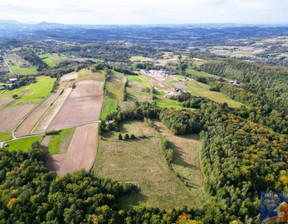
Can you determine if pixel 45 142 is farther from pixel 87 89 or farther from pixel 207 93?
pixel 207 93

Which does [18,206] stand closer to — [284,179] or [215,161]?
[215,161]

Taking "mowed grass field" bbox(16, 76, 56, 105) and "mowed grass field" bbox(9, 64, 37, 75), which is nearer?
"mowed grass field" bbox(16, 76, 56, 105)

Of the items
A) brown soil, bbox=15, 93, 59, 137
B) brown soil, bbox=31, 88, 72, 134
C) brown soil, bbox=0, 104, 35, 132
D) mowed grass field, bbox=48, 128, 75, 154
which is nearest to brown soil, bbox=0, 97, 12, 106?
brown soil, bbox=0, 104, 35, 132

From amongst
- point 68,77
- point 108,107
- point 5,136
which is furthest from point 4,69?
point 108,107

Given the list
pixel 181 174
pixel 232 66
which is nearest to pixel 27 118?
pixel 181 174

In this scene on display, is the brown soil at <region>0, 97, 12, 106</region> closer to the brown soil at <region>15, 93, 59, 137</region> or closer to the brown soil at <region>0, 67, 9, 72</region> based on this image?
the brown soil at <region>15, 93, 59, 137</region>

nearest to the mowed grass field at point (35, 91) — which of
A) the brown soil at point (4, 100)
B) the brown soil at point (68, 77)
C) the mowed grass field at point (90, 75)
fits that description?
the brown soil at point (4, 100)
